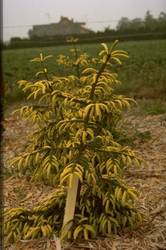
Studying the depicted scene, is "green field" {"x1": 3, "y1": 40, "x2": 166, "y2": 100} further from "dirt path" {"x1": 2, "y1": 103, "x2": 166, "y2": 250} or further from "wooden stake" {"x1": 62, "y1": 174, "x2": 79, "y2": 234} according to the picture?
"wooden stake" {"x1": 62, "y1": 174, "x2": 79, "y2": 234}

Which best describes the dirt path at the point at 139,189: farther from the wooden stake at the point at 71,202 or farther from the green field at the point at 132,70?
the green field at the point at 132,70

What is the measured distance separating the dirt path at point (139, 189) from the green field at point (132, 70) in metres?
1.76

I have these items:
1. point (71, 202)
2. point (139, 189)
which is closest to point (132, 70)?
point (139, 189)

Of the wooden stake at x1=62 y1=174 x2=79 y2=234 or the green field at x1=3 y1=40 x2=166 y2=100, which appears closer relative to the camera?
the wooden stake at x1=62 y1=174 x2=79 y2=234

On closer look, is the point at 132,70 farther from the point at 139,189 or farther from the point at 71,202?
the point at 71,202

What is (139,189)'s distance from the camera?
2.88 m

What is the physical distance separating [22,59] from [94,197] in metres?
15.1

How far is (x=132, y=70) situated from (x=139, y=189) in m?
8.48

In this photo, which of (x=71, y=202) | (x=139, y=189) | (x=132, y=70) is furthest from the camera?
(x=132, y=70)

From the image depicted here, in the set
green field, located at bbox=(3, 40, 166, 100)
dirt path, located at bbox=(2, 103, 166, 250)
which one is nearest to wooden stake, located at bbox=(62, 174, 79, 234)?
dirt path, located at bbox=(2, 103, 166, 250)

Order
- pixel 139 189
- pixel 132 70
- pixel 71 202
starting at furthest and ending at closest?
pixel 132 70 → pixel 139 189 → pixel 71 202

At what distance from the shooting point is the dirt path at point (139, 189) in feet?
6.52

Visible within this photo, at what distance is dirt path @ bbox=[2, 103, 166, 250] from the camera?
1.99 meters

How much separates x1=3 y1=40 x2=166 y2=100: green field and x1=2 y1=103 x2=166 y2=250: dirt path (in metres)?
1.76
